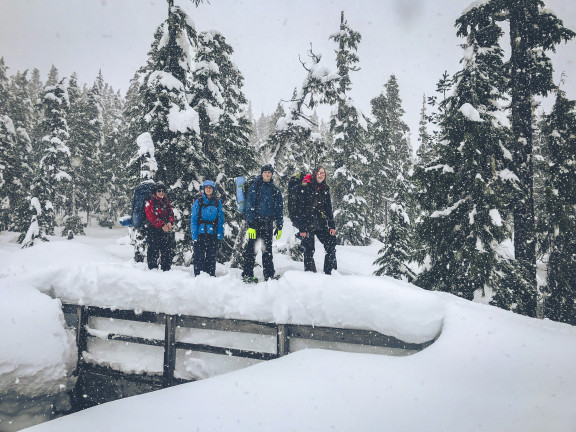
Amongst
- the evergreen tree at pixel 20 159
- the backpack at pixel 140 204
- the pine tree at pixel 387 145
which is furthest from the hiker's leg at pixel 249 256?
the evergreen tree at pixel 20 159

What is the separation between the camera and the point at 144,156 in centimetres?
1092

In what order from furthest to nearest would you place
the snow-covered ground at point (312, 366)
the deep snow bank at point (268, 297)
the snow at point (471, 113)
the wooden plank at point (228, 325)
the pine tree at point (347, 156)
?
the pine tree at point (347, 156), the snow at point (471, 113), the wooden plank at point (228, 325), the deep snow bank at point (268, 297), the snow-covered ground at point (312, 366)

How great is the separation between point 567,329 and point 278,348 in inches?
151

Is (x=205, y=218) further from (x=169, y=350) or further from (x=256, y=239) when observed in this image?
(x=169, y=350)

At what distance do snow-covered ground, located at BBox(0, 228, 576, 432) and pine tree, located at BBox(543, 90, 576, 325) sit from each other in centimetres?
995

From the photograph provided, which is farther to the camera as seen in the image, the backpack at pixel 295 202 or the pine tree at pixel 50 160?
the pine tree at pixel 50 160

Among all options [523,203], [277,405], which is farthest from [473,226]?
[277,405]

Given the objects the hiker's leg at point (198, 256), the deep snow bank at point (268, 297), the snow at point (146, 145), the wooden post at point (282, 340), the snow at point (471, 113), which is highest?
the snow at point (471, 113)

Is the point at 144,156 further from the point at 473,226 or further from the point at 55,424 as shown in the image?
the point at 473,226

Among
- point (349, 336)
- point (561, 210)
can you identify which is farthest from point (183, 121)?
point (561, 210)

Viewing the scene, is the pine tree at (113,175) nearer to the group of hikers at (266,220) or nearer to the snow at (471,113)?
the group of hikers at (266,220)

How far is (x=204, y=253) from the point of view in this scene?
6.93 meters

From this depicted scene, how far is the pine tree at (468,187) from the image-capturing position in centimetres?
882

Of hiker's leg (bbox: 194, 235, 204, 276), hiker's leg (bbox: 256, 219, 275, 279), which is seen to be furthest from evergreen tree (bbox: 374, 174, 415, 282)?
hiker's leg (bbox: 194, 235, 204, 276)
